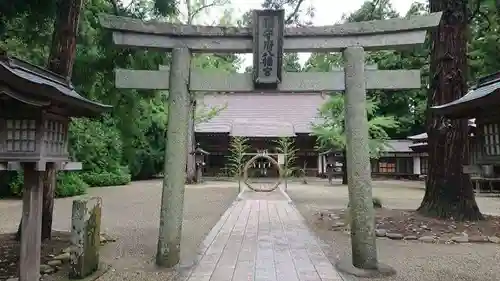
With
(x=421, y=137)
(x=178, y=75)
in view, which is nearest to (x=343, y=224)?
(x=178, y=75)

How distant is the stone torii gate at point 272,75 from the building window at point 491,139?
1296mm

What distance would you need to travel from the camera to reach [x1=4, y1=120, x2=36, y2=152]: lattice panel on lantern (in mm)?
4344

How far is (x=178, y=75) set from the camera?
6000 mm

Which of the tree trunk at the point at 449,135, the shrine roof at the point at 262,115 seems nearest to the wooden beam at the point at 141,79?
the tree trunk at the point at 449,135

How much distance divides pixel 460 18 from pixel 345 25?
5.69 m

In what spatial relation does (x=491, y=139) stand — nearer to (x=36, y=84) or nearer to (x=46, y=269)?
(x=36, y=84)

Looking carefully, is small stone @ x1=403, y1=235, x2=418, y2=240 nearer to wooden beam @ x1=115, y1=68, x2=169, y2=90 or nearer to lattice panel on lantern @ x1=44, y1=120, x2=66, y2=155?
wooden beam @ x1=115, y1=68, x2=169, y2=90

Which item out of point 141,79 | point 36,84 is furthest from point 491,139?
point 36,84

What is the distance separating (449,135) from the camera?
9.68m

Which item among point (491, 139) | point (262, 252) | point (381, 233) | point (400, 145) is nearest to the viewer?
point (491, 139)

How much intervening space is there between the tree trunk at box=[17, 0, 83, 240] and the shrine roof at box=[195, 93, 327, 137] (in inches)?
810

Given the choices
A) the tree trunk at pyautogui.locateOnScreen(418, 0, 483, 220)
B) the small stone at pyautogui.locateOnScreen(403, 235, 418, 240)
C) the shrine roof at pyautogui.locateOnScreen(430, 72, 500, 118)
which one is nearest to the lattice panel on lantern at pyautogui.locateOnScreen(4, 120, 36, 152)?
the shrine roof at pyautogui.locateOnScreen(430, 72, 500, 118)

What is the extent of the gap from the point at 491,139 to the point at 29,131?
17.3 ft

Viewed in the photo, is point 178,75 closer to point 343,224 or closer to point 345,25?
point 345,25
